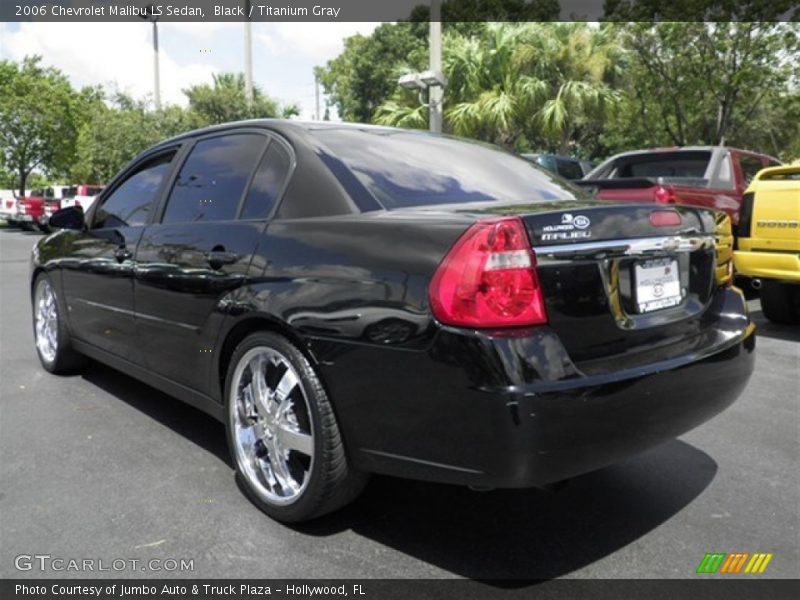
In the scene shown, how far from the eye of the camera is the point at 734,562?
2424mm

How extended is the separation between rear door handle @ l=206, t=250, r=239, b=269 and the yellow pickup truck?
15.5 ft

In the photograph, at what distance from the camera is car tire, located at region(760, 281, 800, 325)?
6469mm

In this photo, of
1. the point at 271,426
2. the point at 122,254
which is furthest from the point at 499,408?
the point at 122,254

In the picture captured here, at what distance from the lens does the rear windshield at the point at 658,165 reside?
832 centimetres

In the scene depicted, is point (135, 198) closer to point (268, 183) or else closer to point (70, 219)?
point (70, 219)

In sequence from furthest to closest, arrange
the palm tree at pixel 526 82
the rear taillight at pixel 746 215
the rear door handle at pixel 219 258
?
the palm tree at pixel 526 82 → the rear taillight at pixel 746 215 → the rear door handle at pixel 219 258

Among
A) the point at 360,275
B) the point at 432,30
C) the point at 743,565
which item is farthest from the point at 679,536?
the point at 432,30

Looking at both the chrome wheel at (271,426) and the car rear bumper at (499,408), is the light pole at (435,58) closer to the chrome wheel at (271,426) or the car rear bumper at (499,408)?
the chrome wheel at (271,426)

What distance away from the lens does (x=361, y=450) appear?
7.81 ft

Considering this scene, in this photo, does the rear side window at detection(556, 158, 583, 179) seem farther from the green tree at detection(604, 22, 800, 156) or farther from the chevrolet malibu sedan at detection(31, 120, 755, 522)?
the chevrolet malibu sedan at detection(31, 120, 755, 522)

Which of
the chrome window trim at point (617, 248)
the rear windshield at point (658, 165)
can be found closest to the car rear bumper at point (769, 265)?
the rear windshield at point (658, 165)

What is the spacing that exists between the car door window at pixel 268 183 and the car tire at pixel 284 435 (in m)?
0.57

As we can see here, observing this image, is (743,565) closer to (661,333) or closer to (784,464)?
(661,333)

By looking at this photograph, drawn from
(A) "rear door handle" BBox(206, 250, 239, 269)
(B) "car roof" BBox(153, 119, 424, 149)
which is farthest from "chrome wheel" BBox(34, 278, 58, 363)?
(A) "rear door handle" BBox(206, 250, 239, 269)
